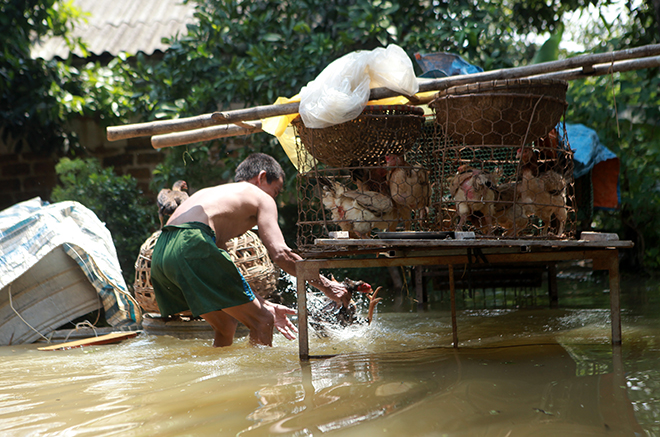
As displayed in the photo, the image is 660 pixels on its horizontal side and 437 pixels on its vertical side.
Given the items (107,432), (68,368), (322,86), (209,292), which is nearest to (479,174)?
(322,86)

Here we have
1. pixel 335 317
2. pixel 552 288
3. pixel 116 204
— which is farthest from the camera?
pixel 116 204

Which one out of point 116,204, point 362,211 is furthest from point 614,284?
point 116,204

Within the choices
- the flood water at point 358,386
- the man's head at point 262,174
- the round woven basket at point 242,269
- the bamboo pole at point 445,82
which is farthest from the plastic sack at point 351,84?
the round woven basket at point 242,269

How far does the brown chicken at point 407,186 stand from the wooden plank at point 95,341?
8.52ft

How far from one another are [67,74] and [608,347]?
771 centimetres

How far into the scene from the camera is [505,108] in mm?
2807

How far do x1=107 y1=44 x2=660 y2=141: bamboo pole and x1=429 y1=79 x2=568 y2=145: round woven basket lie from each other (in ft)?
0.73

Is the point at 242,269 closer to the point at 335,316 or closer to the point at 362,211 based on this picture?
the point at 335,316

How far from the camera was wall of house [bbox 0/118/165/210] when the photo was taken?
848cm

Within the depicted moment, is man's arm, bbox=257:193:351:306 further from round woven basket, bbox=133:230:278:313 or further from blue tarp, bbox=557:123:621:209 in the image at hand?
blue tarp, bbox=557:123:621:209

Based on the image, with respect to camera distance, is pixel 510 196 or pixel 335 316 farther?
pixel 335 316

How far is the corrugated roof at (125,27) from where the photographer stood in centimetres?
849

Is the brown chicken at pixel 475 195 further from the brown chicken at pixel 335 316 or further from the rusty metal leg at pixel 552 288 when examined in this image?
the rusty metal leg at pixel 552 288

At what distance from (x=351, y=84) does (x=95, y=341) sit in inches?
111
